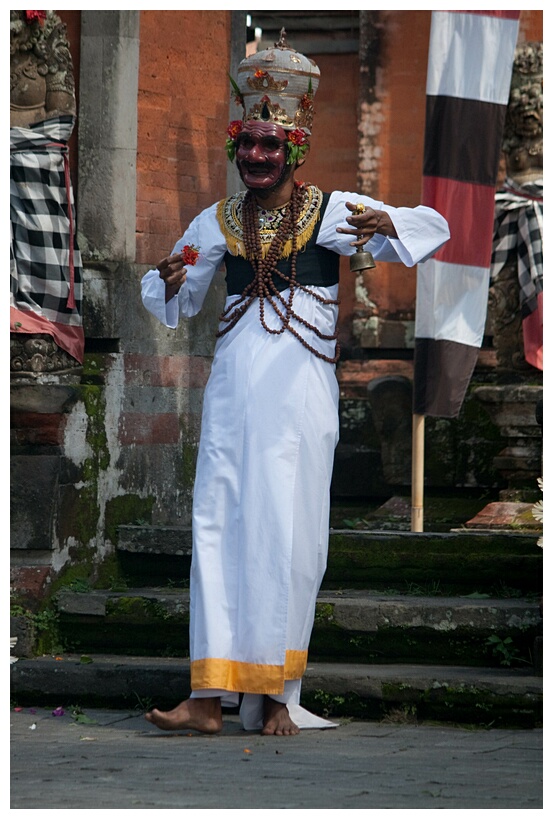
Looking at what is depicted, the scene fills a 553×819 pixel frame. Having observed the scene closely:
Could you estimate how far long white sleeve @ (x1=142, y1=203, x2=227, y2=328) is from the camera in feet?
19.9

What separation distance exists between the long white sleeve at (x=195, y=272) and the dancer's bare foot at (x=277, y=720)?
61.7 inches

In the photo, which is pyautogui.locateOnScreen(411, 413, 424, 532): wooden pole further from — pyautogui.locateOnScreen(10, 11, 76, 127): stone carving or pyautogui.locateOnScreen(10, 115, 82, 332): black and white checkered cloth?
pyautogui.locateOnScreen(10, 11, 76, 127): stone carving

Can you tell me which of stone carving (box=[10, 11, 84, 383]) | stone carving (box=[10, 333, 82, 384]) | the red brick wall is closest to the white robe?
stone carving (box=[10, 333, 82, 384])

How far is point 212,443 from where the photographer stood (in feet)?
19.2

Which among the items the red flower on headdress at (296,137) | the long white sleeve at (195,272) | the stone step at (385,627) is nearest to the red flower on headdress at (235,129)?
the red flower on headdress at (296,137)

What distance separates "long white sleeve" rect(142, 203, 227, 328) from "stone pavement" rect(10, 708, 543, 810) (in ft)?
5.44

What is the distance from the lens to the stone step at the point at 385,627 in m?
6.22

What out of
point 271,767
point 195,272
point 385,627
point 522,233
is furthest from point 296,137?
point 522,233

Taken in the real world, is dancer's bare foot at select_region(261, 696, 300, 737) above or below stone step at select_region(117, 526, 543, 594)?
below

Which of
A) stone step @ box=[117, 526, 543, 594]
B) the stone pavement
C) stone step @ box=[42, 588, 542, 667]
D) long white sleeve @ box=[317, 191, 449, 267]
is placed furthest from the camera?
stone step @ box=[117, 526, 543, 594]

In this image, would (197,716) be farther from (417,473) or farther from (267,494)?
(417,473)

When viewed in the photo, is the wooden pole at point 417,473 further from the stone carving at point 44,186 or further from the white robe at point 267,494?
the stone carving at point 44,186

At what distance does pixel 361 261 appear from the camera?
18.6 feet

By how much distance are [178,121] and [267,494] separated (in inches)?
105
